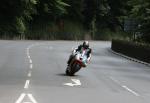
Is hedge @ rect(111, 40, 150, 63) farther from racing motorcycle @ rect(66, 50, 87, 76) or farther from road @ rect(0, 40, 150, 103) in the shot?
racing motorcycle @ rect(66, 50, 87, 76)

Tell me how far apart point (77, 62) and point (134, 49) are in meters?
22.1

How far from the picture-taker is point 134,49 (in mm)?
47812

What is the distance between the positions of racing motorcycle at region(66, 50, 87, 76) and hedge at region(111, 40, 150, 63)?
16491 mm

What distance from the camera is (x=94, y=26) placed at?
104125 millimetres

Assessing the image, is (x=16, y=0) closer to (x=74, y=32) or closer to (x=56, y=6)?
(x=56, y=6)

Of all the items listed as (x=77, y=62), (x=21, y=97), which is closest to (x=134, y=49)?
(x=77, y=62)

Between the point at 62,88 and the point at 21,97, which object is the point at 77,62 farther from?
the point at 21,97

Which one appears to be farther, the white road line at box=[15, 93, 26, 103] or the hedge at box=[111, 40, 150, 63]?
the hedge at box=[111, 40, 150, 63]

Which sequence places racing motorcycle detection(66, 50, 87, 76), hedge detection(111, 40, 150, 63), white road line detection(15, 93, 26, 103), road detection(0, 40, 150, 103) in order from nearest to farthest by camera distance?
white road line detection(15, 93, 26, 103), road detection(0, 40, 150, 103), racing motorcycle detection(66, 50, 87, 76), hedge detection(111, 40, 150, 63)

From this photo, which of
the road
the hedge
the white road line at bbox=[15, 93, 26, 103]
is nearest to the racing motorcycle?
the road

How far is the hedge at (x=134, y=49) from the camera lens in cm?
4334

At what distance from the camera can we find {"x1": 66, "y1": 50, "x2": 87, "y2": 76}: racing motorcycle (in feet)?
86.1

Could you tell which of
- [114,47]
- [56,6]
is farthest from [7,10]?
[56,6]

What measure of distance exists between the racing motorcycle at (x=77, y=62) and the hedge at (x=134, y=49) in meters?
16.5
